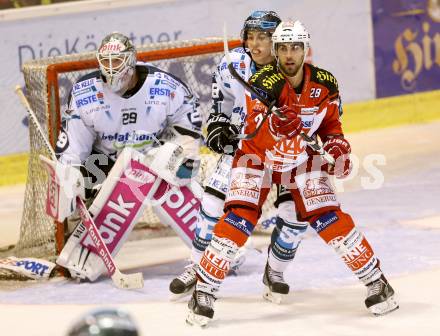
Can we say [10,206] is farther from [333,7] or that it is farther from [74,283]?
[333,7]

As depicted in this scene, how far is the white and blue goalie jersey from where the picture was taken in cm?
525

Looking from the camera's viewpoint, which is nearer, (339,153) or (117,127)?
(339,153)

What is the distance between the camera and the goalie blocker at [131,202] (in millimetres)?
5285

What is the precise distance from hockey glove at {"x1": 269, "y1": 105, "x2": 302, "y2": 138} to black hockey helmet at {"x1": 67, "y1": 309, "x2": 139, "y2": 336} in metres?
1.99

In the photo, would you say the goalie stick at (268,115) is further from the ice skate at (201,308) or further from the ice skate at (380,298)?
the ice skate at (201,308)

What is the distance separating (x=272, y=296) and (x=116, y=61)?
1.29 metres

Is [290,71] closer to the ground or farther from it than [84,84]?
farther from it

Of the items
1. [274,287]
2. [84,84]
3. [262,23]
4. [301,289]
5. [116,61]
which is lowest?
[301,289]

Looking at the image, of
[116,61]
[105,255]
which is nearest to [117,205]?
[105,255]

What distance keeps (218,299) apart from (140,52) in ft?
5.18

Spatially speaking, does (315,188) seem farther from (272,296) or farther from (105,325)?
(105,325)

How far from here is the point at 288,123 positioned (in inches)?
161

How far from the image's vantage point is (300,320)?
432 cm

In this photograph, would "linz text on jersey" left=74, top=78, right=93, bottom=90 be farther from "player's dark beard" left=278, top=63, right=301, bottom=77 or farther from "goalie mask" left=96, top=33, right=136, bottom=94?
"player's dark beard" left=278, top=63, right=301, bottom=77
